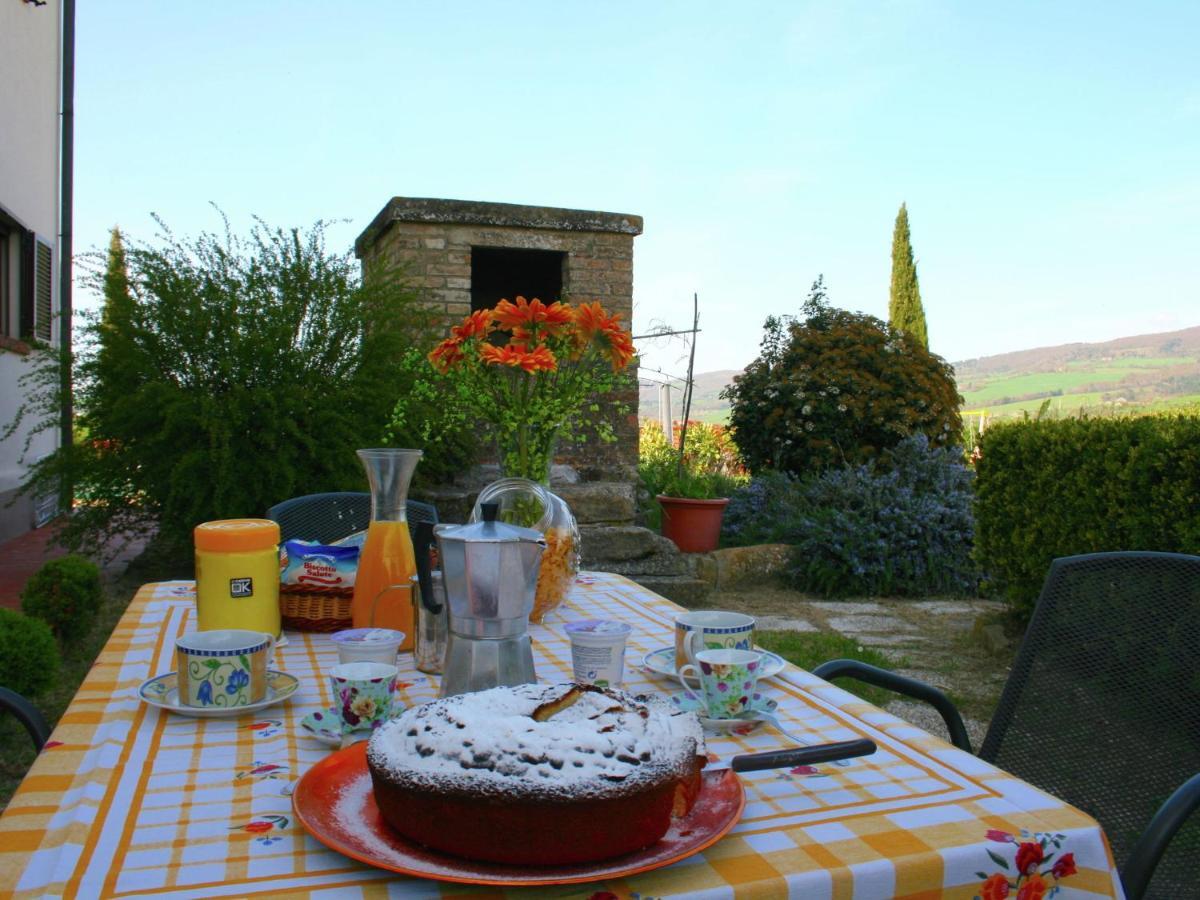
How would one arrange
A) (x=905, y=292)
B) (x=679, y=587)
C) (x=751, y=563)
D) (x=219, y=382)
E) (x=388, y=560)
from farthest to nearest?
(x=905, y=292), (x=751, y=563), (x=679, y=587), (x=219, y=382), (x=388, y=560)

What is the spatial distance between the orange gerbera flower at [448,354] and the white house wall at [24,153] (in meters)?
6.23

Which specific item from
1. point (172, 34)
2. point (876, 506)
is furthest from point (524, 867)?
point (172, 34)

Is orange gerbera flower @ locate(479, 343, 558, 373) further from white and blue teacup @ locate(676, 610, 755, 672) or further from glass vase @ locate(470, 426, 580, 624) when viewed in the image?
white and blue teacup @ locate(676, 610, 755, 672)

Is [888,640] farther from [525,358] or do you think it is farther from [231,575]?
[231,575]

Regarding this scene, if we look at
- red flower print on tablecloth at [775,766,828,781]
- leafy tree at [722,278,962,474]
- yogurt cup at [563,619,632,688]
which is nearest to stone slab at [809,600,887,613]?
leafy tree at [722,278,962,474]

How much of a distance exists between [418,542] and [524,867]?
Result: 63cm

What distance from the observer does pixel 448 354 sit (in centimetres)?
196

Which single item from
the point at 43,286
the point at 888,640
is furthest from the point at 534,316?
the point at 43,286

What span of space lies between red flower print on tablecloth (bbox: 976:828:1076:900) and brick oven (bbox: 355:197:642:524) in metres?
4.43

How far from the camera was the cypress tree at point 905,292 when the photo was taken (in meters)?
17.0

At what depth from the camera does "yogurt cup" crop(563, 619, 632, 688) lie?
146cm

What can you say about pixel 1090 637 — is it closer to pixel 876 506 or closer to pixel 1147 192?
pixel 876 506

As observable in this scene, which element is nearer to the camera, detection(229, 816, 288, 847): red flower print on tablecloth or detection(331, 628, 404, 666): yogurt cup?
detection(229, 816, 288, 847): red flower print on tablecloth

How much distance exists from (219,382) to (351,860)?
4336 millimetres
